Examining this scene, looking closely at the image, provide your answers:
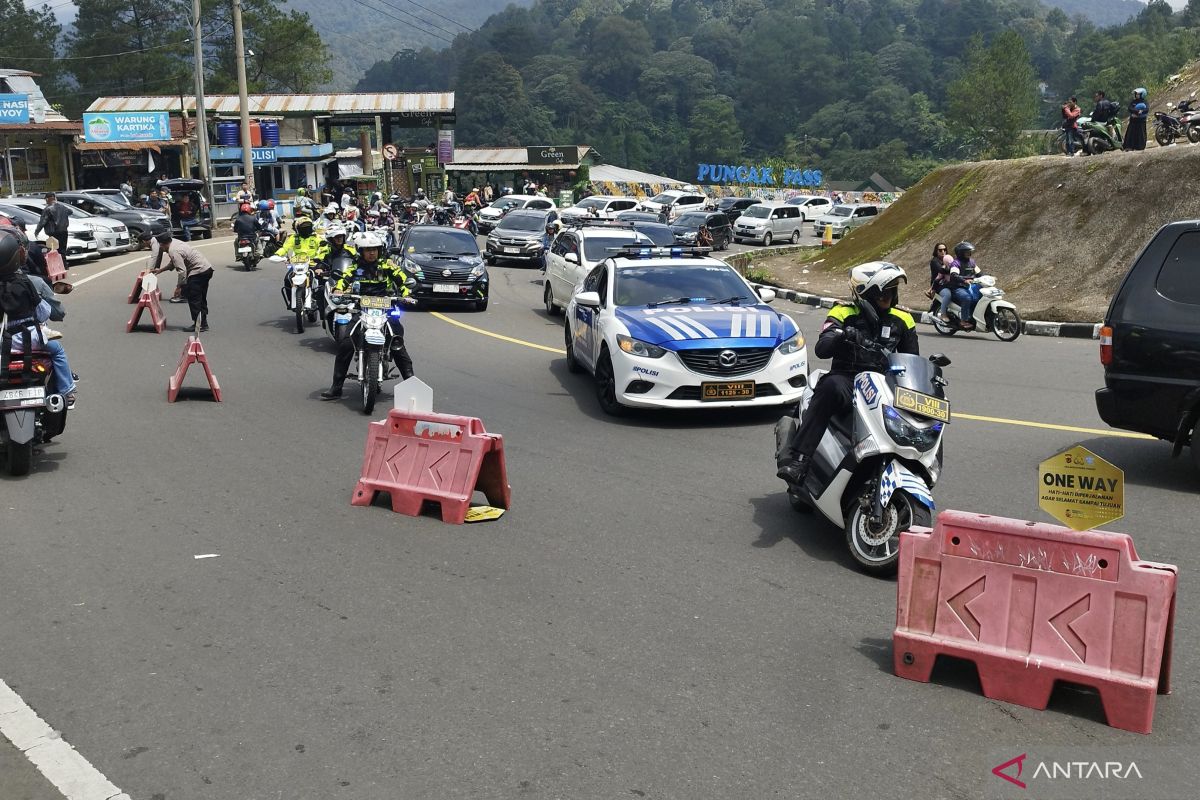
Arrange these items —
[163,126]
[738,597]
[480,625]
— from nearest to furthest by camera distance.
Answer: [480,625] < [738,597] < [163,126]

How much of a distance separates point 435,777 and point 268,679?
1333 mm

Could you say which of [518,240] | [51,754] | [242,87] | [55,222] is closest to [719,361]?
[51,754]

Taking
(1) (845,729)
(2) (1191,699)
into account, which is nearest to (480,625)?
(1) (845,729)

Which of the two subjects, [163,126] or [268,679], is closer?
[268,679]

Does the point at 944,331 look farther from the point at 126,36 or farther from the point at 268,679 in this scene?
the point at 126,36

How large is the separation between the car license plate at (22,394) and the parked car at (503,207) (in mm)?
40229

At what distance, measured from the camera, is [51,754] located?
4.88 metres

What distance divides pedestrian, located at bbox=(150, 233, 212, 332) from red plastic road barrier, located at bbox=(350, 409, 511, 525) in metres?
9.84

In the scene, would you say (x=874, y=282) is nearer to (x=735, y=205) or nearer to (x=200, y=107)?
(x=200, y=107)

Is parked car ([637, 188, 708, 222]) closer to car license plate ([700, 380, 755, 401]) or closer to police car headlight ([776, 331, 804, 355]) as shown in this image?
police car headlight ([776, 331, 804, 355])

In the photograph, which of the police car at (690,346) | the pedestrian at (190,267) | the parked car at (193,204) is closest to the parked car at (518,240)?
the parked car at (193,204)

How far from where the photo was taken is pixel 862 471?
7320 millimetres

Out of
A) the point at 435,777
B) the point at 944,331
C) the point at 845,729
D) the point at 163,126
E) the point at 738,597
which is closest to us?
the point at 435,777

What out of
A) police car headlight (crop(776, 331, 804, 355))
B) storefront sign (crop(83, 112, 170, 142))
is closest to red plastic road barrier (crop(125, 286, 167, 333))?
police car headlight (crop(776, 331, 804, 355))
